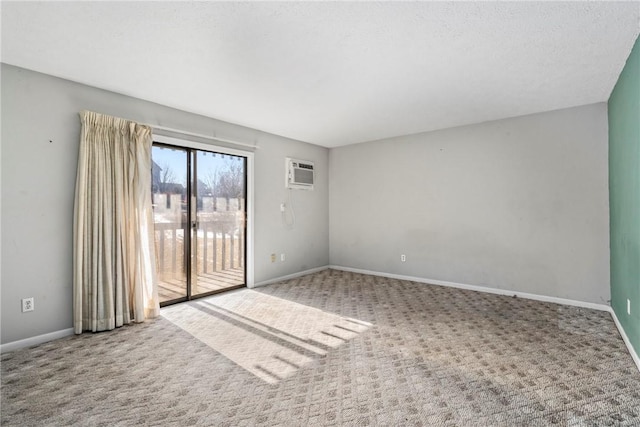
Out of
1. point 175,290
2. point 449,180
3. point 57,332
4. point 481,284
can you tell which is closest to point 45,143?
point 57,332

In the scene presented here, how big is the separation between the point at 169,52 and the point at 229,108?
1.34 meters

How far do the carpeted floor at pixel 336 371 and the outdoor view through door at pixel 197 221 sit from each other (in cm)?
57

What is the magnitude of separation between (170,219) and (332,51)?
2755 millimetres

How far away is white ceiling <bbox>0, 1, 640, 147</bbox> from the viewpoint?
1.99 metres

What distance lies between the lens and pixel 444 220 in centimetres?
482

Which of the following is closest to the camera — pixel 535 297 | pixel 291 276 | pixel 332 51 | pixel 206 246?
pixel 332 51

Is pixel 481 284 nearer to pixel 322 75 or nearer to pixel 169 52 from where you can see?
pixel 322 75

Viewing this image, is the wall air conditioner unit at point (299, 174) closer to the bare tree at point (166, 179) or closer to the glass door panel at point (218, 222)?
the glass door panel at point (218, 222)

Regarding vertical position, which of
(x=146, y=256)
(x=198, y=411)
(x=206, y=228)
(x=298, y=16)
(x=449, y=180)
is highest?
(x=298, y=16)

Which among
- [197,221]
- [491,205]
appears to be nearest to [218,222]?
[197,221]

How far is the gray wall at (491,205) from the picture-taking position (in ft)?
12.3

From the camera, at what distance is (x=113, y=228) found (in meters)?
3.18

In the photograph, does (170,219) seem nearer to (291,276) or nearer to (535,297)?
(291,276)

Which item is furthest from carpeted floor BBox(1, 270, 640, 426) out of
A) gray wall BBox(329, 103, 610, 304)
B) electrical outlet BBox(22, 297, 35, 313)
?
gray wall BBox(329, 103, 610, 304)
